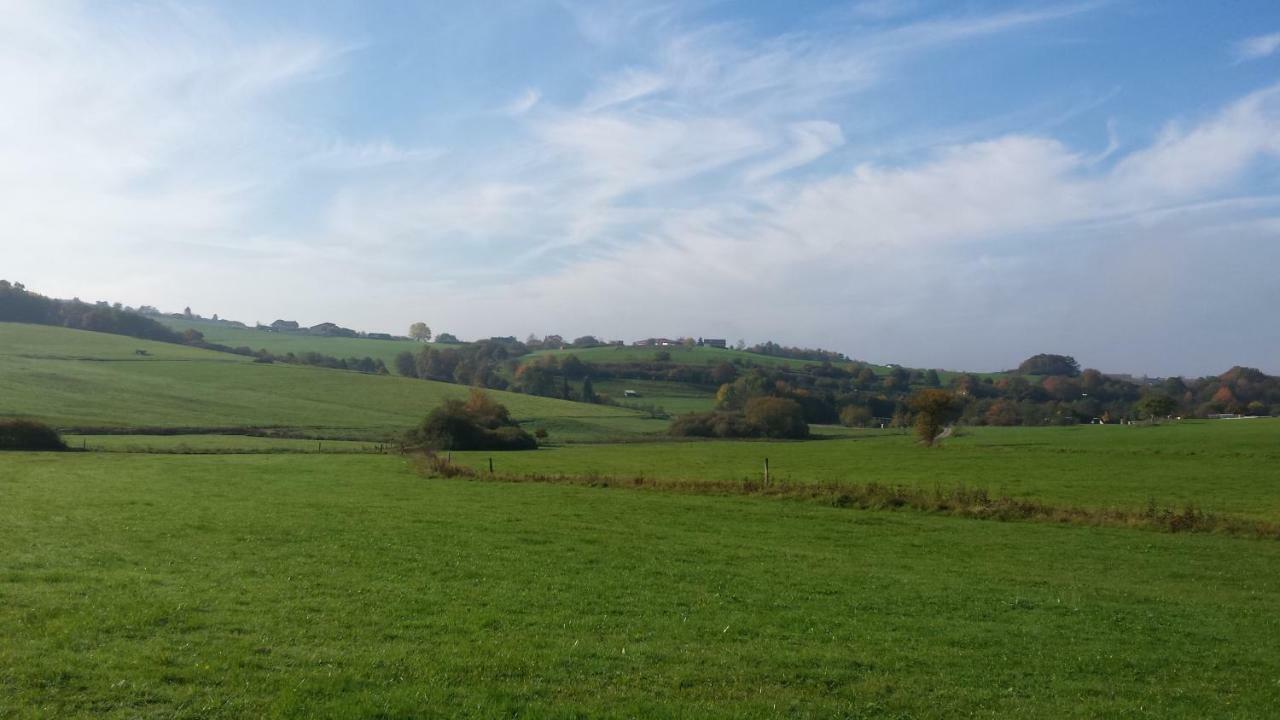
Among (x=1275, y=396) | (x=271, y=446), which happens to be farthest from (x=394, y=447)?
(x=1275, y=396)

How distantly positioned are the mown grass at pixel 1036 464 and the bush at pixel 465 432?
4.56m

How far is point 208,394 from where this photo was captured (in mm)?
91500

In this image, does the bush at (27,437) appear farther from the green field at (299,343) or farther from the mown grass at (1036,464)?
the green field at (299,343)

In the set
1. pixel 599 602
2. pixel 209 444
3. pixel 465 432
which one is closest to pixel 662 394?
pixel 465 432

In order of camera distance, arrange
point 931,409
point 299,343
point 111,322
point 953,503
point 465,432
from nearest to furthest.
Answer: point 953,503
point 931,409
point 465,432
point 111,322
point 299,343

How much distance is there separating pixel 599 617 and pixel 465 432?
192 feet

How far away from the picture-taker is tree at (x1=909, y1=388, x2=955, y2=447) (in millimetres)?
67125

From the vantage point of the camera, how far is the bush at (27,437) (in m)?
53.1

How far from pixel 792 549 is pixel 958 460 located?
116 feet

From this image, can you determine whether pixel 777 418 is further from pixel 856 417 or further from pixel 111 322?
pixel 111 322

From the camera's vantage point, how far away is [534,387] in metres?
126

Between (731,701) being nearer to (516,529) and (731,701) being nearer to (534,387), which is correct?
(516,529)

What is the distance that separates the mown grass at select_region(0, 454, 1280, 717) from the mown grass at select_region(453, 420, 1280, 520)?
11298 mm

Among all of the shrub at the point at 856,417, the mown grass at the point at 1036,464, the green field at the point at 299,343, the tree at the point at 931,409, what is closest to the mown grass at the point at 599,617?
the mown grass at the point at 1036,464
